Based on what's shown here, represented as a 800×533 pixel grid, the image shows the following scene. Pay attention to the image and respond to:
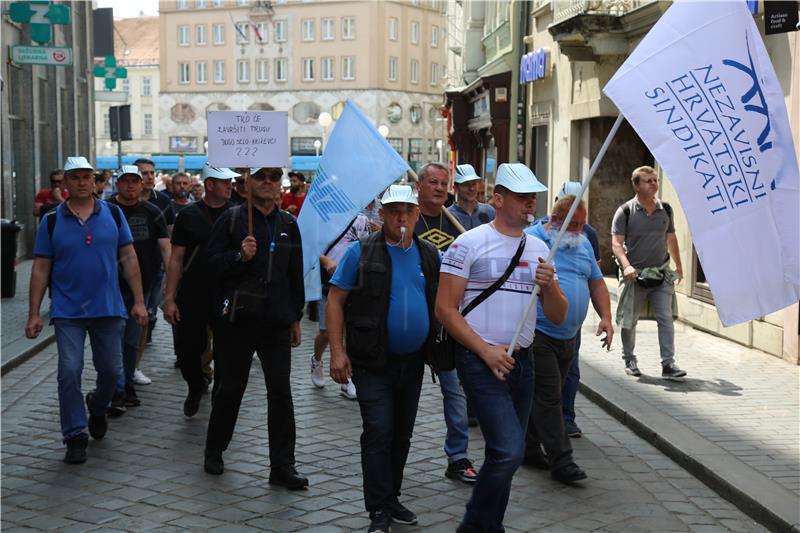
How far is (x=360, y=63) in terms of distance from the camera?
84.2m

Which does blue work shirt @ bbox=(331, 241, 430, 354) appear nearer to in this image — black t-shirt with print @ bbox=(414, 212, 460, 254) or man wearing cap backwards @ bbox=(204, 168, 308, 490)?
man wearing cap backwards @ bbox=(204, 168, 308, 490)

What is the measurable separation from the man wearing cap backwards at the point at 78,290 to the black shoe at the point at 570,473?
296 cm

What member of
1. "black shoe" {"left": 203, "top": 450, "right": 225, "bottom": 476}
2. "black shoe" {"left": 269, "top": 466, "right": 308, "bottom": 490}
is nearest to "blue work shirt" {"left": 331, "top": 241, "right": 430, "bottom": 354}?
"black shoe" {"left": 269, "top": 466, "right": 308, "bottom": 490}

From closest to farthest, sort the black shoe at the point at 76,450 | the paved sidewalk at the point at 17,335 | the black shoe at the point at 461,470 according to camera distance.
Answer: the black shoe at the point at 461,470 → the black shoe at the point at 76,450 → the paved sidewalk at the point at 17,335

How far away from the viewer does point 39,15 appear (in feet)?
61.9

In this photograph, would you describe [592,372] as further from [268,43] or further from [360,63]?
[268,43]

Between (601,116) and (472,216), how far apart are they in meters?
11.3

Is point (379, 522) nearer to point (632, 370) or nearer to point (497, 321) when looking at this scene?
point (497, 321)

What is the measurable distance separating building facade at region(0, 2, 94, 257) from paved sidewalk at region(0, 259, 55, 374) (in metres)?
4.30

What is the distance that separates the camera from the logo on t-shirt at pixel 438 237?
753 centimetres

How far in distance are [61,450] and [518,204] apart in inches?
149

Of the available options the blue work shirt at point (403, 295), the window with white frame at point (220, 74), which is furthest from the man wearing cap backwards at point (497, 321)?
the window with white frame at point (220, 74)

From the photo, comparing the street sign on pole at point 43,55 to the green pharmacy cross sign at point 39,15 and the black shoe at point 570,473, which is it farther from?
the black shoe at point 570,473

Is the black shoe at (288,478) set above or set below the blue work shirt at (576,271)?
below
